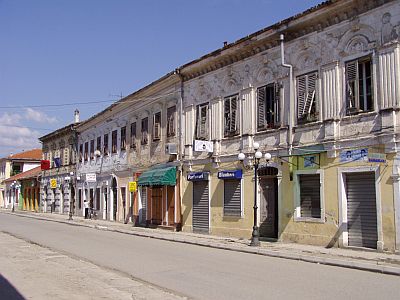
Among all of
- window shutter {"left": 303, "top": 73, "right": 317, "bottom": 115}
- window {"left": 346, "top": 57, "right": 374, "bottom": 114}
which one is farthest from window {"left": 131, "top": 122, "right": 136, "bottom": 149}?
window {"left": 346, "top": 57, "right": 374, "bottom": 114}

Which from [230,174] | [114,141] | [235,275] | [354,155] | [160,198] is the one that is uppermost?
[114,141]

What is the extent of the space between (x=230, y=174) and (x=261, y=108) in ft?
10.2

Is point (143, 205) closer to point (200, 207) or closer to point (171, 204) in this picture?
point (171, 204)

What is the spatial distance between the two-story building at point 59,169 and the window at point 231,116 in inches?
906

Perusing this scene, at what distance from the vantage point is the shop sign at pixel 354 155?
1491cm

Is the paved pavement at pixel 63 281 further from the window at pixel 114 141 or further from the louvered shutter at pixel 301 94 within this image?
the window at pixel 114 141

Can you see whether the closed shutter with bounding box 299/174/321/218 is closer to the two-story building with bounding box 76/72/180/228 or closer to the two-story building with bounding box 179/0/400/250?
the two-story building with bounding box 179/0/400/250

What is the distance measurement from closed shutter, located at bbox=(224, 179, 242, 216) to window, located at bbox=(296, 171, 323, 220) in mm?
3453

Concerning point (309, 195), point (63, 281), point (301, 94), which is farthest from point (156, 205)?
point (63, 281)

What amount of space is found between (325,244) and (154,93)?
14915 mm

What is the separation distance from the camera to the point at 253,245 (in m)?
16.6

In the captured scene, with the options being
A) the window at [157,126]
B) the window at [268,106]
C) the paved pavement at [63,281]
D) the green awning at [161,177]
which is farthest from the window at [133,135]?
the paved pavement at [63,281]

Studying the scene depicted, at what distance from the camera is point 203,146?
2138 centimetres

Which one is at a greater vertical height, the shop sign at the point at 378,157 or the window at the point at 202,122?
the window at the point at 202,122
